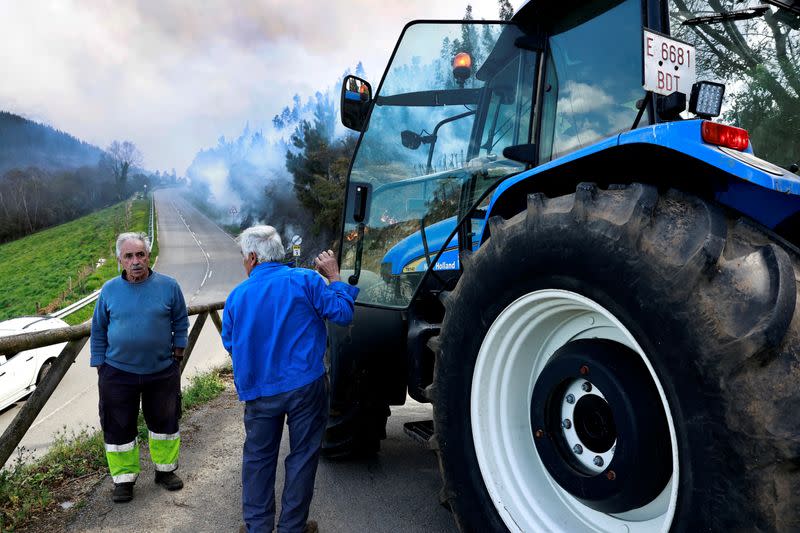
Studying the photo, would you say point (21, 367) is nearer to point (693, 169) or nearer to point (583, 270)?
point (583, 270)

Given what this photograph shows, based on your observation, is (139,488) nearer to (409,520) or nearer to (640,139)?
(409,520)

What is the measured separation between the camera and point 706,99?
2.22 meters

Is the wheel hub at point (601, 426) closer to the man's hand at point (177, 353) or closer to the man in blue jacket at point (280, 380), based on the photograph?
the man in blue jacket at point (280, 380)

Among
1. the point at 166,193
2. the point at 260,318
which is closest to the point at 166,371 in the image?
the point at 260,318

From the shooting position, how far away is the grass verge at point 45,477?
3.59 m

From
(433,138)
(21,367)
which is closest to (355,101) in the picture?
(433,138)

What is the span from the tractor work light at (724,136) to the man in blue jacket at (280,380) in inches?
77.8

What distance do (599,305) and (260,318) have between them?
1869 mm

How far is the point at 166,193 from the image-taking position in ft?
392

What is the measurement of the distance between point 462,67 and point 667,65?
1.19 m

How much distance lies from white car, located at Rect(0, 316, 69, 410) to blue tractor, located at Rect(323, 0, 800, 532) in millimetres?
7915

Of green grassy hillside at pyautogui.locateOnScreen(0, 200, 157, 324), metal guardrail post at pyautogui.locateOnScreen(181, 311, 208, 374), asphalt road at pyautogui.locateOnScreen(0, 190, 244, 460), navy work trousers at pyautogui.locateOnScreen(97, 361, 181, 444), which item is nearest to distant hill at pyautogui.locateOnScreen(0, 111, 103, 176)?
asphalt road at pyautogui.locateOnScreen(0, 190, 244, 460)

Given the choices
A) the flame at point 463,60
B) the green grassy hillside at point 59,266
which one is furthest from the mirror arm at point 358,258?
the green grassy hillside at point 59,266

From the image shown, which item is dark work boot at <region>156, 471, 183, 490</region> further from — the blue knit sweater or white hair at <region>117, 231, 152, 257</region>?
white hair at <region>117, 231, 152, 257</region>
